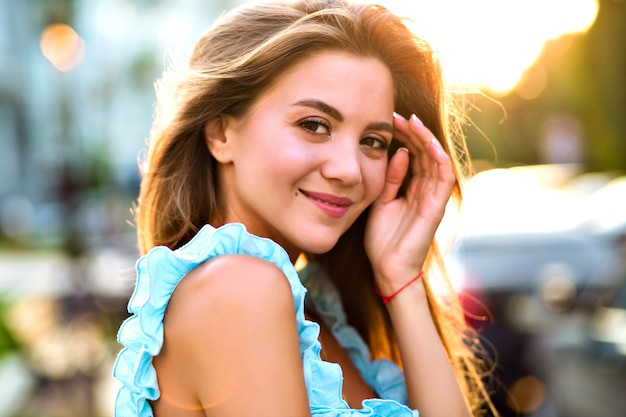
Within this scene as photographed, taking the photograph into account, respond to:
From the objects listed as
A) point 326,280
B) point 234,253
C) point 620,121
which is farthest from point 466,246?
point 620,121

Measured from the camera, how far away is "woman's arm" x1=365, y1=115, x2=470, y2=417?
7.63ft

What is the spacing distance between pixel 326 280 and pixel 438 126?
0.64 metres

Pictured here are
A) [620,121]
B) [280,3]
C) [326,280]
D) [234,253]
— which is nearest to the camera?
[234,253]

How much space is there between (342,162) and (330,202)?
121mm

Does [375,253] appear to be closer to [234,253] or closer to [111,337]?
[234,253]

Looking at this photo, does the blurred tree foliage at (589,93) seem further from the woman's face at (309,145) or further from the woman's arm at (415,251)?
the woman's face at (309,145)

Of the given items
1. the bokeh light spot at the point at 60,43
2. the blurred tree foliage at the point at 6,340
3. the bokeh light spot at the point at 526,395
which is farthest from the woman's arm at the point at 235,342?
the bokeh light spot at the point at 60,43

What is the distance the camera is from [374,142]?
7.60 ft

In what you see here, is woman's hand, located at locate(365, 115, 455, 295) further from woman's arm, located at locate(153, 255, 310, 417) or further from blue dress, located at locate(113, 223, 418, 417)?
woman's arm, located at locate(153, 255, 310, 417)

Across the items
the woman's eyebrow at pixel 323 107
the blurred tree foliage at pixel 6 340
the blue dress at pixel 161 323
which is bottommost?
the blurred tree foliage at pixel 6 340

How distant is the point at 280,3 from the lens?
231cm

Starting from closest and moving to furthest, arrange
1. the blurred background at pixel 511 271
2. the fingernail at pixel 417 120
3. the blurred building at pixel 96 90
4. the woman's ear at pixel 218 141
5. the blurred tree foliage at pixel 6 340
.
Result: 1. the woman's ear at pixel 218 141
2. the fingernail at pixel 417 120
3. the blurred background at pixel 511 271
4. the blurred tree foliage at pixel 6 340
5. the blurred building at pixel 96 90

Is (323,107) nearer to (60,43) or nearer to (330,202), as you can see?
(330,202)

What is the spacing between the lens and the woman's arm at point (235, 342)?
1.64m
